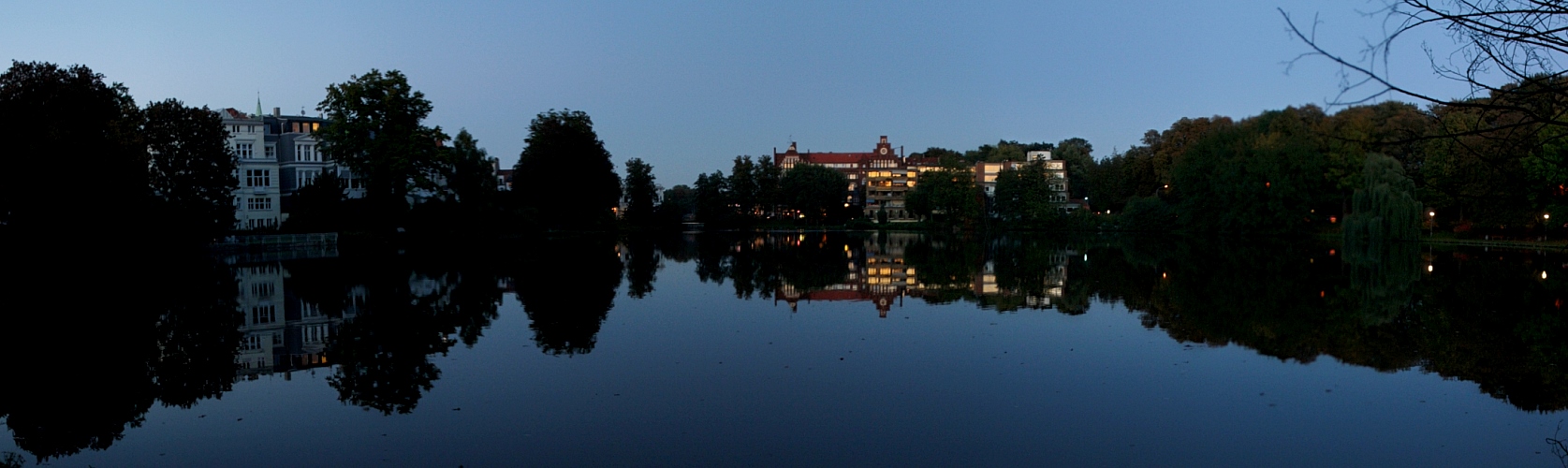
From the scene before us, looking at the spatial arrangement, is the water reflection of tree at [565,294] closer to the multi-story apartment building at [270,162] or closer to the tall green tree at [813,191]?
the multi-story apartment building at [270,162]

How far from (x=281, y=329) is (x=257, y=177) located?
50304 mm

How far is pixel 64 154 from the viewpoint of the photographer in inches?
1188

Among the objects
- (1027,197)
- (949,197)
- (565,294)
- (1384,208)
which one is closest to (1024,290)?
(565,294)

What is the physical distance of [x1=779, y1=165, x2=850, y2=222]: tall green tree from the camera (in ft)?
340

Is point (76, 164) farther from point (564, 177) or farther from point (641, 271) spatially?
point (564, 177)

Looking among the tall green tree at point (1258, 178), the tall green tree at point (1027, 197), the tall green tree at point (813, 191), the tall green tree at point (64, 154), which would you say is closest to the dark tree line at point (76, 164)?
the tall green tree at point (64, 154)

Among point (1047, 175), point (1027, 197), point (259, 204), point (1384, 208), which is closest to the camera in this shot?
point (1384, 208)

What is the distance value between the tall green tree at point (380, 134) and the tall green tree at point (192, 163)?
8.12 metres

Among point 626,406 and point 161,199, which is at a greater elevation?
point 161,199

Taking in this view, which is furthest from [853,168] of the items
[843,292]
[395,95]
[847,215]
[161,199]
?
[843,292]

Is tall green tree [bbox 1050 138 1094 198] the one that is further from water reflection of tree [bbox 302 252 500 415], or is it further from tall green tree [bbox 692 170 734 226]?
water reflection of tree [bbox 302 252 500 415]

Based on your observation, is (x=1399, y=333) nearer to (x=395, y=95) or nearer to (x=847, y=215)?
A: (x=395, y=95)

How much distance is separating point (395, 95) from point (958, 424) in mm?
49211

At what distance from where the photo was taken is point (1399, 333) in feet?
48.8
